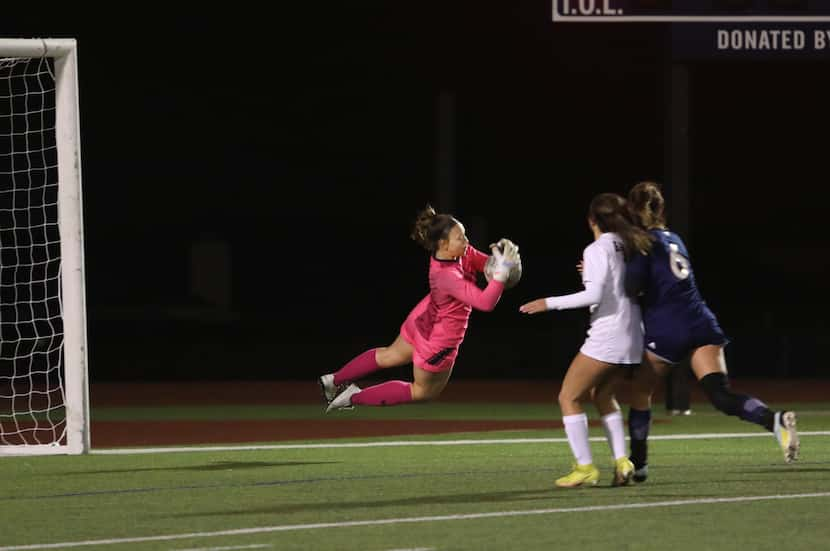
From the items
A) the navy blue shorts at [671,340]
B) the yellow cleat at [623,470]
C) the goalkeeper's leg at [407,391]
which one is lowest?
the yellow cleat at [623,470]

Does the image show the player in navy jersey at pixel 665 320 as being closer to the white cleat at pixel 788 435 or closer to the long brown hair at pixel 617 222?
the white cleat at pixel 788 435

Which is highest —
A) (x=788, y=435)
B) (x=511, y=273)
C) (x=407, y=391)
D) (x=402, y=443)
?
(x=511, y=273)

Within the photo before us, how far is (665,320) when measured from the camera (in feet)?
32.4

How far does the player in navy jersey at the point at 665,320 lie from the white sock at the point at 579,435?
0.34 m

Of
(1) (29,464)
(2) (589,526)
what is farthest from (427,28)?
(2) (589,526)

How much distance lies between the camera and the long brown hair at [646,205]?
9.97m

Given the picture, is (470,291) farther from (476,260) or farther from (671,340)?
(671,340)

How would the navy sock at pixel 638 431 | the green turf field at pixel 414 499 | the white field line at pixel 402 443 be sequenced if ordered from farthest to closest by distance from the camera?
the white field line at pixel 402 443
the navy sock at pixel 638 431
the green turf field at pixel 414 499

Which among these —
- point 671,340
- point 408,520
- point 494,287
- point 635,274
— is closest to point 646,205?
point 635,274

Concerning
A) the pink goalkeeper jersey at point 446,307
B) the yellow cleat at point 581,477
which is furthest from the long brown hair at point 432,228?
the yellow cleat at point 581,477

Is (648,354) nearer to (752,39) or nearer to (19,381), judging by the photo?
(752,39)

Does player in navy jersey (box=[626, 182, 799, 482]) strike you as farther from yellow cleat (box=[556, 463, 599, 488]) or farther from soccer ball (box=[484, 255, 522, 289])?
soccer ball (box=[484, 255, 522, 289])

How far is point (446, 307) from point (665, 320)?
5.70 ft

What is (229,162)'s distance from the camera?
3762cm
